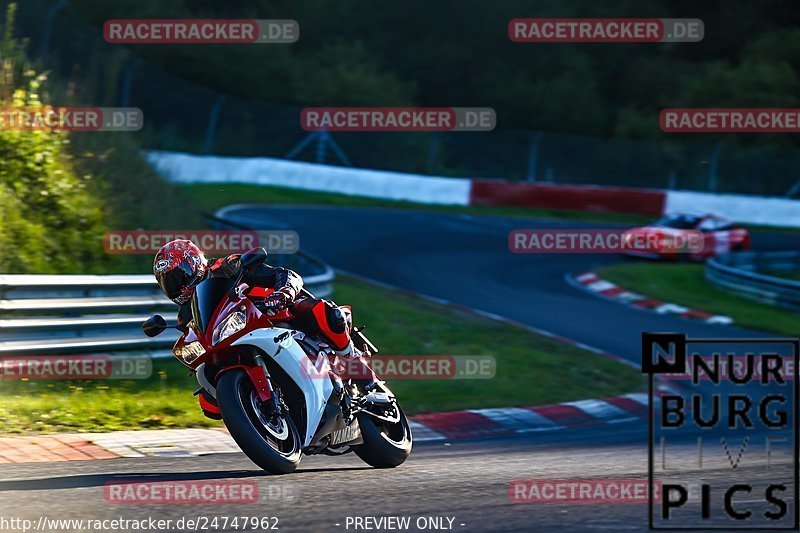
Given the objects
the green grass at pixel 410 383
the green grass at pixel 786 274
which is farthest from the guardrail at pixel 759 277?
the green grass at pixel 410 383

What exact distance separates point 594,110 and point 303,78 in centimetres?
1226

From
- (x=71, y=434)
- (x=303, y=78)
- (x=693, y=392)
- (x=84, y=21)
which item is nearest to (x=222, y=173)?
(x=84, y=21)

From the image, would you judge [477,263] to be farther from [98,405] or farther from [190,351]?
[190,351]

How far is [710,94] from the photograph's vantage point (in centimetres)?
4159

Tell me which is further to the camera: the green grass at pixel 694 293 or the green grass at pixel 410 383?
the green grass at pixel 694 293

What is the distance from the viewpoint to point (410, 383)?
35.7ft

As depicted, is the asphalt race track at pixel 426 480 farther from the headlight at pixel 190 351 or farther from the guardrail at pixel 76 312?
the guardrail at pixel 76 312

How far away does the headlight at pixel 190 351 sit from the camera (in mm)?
6027

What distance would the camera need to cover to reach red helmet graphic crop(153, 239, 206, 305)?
6.14 m

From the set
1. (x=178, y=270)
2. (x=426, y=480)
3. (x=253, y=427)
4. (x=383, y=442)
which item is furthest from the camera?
(x=383, y=442)

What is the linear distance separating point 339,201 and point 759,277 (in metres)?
11.5

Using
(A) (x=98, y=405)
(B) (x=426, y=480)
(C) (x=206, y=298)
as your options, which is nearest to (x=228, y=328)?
(C) (x=206, y=298)

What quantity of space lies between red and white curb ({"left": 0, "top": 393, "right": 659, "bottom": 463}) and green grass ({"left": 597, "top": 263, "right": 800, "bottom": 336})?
5.71 m

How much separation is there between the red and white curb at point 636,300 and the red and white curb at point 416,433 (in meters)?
5.35
